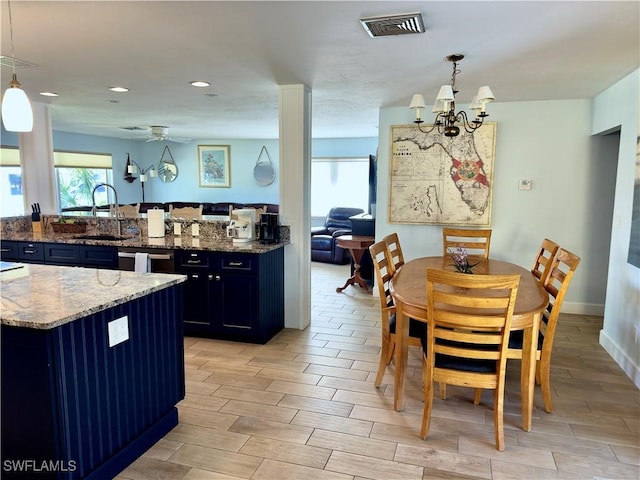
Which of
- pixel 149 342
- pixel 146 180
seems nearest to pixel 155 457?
pixel 149 342

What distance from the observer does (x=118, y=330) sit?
206 cm

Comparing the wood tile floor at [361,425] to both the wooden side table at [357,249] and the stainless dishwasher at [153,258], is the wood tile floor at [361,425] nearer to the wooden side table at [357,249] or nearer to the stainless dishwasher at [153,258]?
the stainless dishwasher at [153,258]

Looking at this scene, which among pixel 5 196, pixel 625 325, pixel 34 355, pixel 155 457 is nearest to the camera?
pixel 34 355

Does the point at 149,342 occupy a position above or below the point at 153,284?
below

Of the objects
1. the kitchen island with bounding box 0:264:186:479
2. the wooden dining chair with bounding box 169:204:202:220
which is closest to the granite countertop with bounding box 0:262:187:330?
the kitchen island with bounding box 0:264:186:479

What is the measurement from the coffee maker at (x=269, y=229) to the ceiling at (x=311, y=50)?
1.21 m

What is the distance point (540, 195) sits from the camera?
4.72m

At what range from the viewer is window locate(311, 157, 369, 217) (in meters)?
8.78

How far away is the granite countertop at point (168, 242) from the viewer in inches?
147

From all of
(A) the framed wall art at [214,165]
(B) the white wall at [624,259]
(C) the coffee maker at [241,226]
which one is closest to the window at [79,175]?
(A) the framed wall art at [214,165]

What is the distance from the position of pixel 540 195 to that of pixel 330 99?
252 centimetres

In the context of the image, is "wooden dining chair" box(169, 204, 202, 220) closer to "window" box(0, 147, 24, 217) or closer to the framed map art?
the framed map art

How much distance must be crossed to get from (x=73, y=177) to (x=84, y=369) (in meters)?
7.53

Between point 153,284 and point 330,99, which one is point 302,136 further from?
point 153,284
